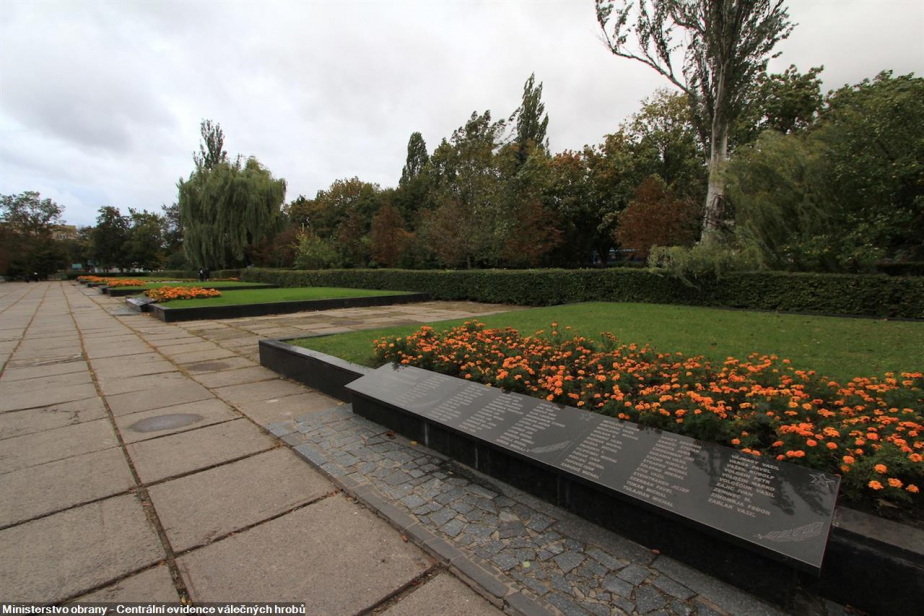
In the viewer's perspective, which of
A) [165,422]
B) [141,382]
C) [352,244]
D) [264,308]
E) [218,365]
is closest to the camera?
[165,422]

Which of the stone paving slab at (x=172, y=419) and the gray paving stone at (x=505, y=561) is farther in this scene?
the stone paving slab at (x=172, y=419)

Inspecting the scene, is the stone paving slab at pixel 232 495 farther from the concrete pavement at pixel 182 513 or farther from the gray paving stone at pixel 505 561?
the gray paving stone at pixel 505 561

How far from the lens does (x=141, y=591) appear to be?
1852mm

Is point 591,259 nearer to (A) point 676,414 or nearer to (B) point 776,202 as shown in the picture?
(B) point 776,202

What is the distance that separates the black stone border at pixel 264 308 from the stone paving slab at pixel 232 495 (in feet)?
33.0

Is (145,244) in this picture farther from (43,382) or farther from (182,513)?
(182,513)

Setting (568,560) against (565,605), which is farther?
(568,560)

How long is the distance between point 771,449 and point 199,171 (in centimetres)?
3471

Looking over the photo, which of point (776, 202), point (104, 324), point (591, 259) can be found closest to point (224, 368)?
point (104, 324)

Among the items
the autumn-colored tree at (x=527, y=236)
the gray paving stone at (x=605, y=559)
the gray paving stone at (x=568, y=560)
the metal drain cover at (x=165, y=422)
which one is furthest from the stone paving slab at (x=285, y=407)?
the autumn-colored tree at (x=527, y=236)

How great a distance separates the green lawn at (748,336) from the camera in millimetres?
4613

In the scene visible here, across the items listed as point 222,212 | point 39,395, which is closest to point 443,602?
point 39,395

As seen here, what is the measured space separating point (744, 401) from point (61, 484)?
15.6ft

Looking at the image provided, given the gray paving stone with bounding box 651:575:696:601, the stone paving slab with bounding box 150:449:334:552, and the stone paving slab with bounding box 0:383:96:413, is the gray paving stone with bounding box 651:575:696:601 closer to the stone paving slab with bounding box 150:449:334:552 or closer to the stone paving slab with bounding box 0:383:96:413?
the stone paving slab with bounding box 150:449:334:552
